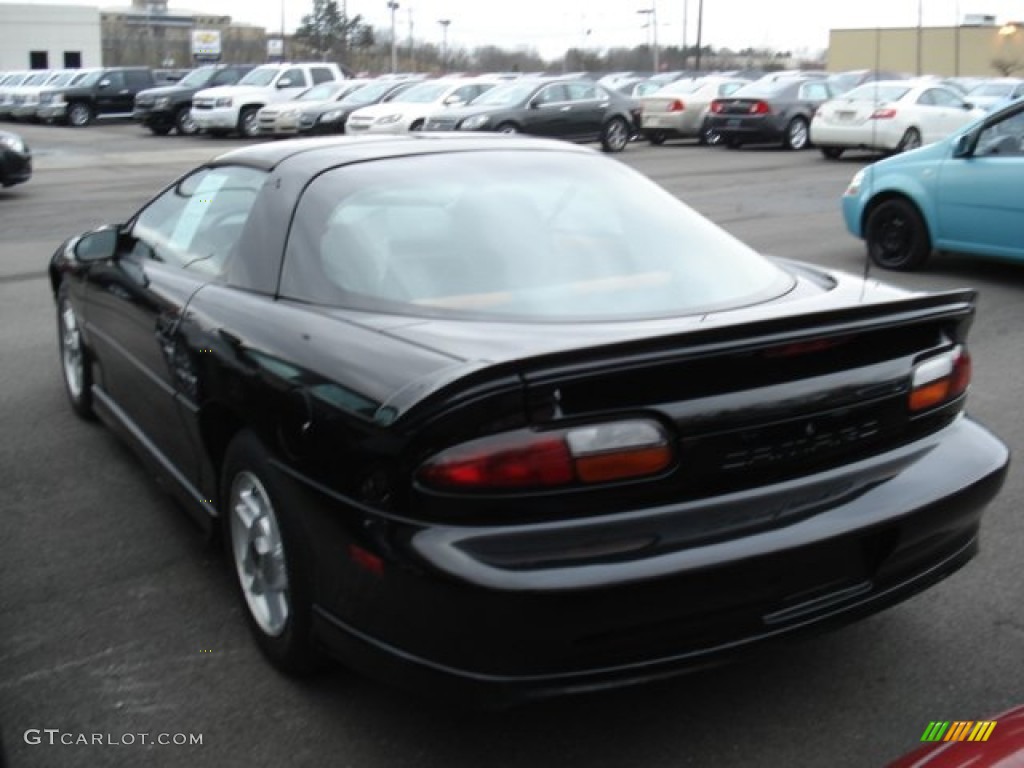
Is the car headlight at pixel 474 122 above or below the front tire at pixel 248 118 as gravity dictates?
below

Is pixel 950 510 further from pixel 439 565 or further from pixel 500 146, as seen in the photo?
pixel 500 146

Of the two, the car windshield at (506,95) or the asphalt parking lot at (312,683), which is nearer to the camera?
the asphalt parking lot at (312,683)

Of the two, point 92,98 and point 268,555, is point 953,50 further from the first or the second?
point 268,555

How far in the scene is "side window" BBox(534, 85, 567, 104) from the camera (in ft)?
75.8

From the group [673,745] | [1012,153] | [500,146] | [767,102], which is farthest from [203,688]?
[767,102]

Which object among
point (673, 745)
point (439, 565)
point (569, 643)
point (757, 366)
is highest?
point (757, 366)

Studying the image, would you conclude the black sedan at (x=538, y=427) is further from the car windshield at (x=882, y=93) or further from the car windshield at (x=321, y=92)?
the car windshield at (x=321, y=92)

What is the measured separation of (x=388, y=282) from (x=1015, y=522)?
103 inches

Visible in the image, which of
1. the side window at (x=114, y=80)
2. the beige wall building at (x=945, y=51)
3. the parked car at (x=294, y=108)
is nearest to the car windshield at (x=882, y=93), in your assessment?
the parked car at (x=294, y=108)

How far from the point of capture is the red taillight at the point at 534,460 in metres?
2.52

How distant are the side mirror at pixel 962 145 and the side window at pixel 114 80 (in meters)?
32.4

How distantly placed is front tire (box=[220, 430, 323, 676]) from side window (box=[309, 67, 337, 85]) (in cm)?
2834

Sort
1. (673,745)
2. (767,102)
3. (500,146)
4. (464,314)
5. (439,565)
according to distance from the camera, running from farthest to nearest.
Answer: (767,102) → (500,146) → (464,314) → (673,745) → (439,565)

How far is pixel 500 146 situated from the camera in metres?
4.05
